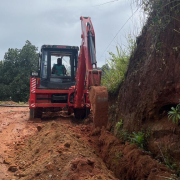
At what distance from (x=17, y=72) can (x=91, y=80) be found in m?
24.7

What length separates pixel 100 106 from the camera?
550 cm

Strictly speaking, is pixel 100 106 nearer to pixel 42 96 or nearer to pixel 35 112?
pixel 42 96

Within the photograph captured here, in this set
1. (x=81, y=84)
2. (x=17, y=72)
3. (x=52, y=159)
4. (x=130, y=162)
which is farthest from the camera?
(x=17, y=72)

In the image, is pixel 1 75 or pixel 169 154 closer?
pixel 169 154

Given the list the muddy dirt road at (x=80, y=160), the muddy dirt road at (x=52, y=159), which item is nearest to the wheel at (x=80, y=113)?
the muddy dirt road at (x=52, y=159)

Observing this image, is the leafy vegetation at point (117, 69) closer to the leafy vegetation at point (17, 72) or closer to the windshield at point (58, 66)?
the windshield at point (58, 66)

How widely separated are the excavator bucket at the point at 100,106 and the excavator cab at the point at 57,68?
5.79m

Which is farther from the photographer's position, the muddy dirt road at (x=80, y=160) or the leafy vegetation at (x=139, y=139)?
the leafy vegetation at (x=139, y=139)

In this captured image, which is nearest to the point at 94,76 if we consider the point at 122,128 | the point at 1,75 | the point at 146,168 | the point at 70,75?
the point at 122,128

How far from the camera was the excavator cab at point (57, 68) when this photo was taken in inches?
442

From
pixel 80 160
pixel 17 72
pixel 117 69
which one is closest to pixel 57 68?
pixel 117 69

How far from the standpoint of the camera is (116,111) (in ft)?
18.7

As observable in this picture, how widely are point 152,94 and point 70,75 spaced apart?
25.6ft

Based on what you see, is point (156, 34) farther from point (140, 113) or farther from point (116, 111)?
point (116, 111)
